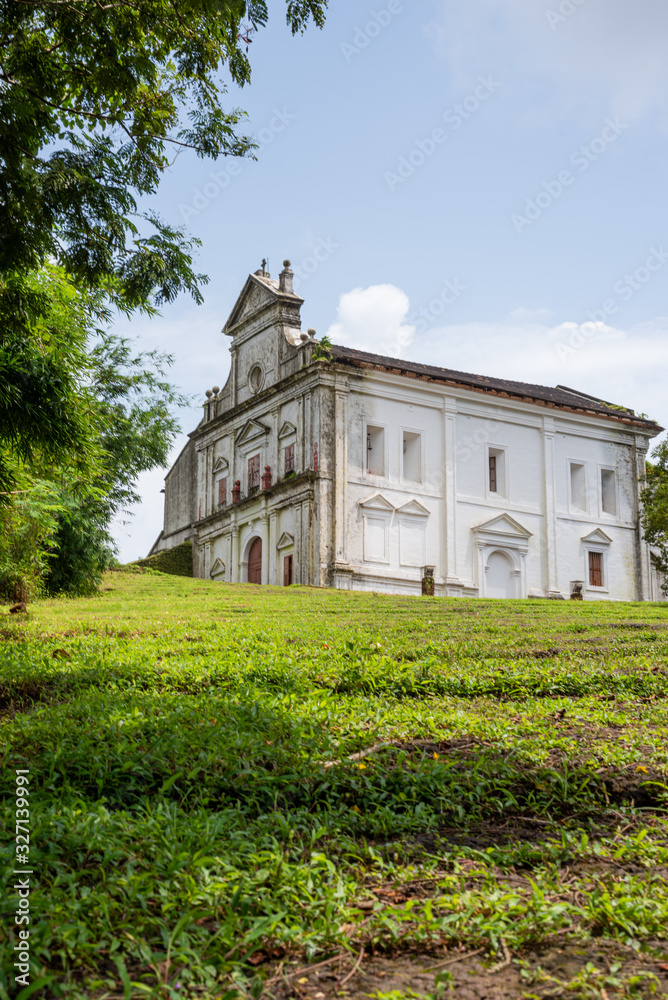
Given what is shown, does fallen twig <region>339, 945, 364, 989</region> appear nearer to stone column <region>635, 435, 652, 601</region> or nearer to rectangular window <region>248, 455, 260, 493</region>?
Result: rectangular window <region>248, 455, 260, 493</region>

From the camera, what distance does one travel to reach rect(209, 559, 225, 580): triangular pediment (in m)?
35.7

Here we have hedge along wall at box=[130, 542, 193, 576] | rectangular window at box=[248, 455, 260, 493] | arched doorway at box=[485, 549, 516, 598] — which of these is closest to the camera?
arched doorway at box=[485, 549, 516, 598]

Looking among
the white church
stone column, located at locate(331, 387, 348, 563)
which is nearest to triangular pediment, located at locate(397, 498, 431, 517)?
the white church

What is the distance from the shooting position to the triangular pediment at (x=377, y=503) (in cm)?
3072

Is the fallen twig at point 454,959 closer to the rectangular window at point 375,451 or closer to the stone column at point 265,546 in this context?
the rectangular window at point 375,451

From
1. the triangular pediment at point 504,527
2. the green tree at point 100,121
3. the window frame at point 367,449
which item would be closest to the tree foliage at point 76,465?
the green tree at point 100,121

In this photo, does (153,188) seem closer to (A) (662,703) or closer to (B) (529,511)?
(A) (662,703)

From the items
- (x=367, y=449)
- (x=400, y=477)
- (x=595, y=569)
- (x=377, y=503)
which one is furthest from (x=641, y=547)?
(x=367, y=449)

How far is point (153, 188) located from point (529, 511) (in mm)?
27785

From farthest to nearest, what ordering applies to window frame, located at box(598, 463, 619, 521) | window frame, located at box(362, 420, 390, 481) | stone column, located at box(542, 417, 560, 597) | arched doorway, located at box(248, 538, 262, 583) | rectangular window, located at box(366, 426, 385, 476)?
window frame, located at box(598, 463, 619, 521)
stone column, located at box(542, 417, 560, 597)
arched doorway, located at box(248, 538, 262, 583)
rectangular window, located at box(366, 426, 385, 476)
window frame, located at box(362, 420, 390, 481)

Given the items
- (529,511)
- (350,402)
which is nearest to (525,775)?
(350,402)

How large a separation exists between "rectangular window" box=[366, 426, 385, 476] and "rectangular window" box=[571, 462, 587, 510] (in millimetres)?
8546

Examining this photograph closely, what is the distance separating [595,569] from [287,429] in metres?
12.8

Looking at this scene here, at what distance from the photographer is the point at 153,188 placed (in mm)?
8086
